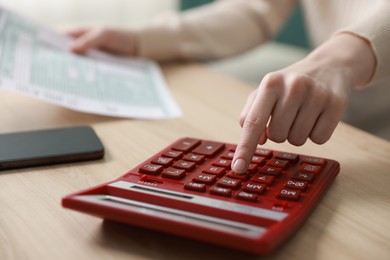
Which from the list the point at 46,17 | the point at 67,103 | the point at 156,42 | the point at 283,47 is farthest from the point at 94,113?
the point at 46,17

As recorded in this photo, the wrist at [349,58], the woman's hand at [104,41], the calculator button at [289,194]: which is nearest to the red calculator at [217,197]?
the calculator button at [289,194]

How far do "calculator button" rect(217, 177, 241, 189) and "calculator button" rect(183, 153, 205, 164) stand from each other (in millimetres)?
52

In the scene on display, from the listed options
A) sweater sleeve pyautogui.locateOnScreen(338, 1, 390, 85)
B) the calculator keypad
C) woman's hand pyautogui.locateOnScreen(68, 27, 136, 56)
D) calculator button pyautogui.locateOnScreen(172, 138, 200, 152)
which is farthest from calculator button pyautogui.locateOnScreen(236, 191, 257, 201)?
woman's hand pyautogui.locateOnScreen(68, 27, 136, 56)

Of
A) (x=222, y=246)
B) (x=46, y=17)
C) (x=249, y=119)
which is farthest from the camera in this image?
(x=46, y=17)

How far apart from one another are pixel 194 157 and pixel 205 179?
6 cm

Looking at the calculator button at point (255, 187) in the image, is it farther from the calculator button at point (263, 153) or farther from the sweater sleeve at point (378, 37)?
the sweater sleeve at point (378, 37)

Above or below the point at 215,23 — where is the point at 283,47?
below

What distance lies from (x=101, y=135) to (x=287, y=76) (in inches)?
9.2

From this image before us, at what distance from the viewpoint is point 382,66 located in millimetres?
610

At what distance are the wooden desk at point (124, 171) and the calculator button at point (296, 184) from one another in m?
0.02

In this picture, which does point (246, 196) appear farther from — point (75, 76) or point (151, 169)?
point (75, 76)

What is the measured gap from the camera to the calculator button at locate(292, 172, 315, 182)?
460mm

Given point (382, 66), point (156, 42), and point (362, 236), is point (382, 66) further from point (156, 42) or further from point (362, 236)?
point (156, 42)

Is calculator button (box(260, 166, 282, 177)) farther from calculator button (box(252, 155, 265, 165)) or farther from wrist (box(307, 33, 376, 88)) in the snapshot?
wrist (box(307, 33, 376, 88))
